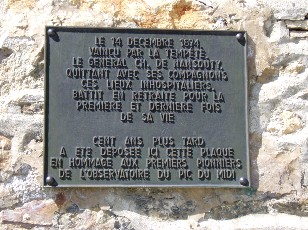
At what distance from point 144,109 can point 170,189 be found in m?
0.47

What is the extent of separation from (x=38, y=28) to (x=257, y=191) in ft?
5.14

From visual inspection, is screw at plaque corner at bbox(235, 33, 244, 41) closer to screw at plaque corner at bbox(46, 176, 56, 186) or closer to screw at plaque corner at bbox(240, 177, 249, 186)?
screw at plaque corner at bbox(240, 177, 249, 186)

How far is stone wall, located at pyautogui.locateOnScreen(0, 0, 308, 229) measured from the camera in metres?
3.65

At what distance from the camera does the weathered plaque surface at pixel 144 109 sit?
3660mm

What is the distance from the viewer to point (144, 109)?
3738 mm

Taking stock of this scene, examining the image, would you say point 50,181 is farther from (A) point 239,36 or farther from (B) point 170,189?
(A) point 239,36

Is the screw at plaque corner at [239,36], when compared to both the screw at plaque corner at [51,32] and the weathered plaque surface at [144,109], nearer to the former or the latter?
the weathered plaque surface at [144,109]

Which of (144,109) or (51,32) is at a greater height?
(51,32)

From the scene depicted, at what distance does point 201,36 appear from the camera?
12.6 feet

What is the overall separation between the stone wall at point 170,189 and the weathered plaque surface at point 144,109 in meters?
0.07

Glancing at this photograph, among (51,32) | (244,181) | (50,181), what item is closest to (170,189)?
(244,181)

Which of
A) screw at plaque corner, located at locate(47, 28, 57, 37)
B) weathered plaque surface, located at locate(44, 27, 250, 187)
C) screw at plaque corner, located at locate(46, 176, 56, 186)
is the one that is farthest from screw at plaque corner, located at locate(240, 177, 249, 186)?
screw at plaque corner, located at locate(47, 28, 57, 37)

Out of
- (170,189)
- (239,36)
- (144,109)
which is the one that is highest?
(239,36)

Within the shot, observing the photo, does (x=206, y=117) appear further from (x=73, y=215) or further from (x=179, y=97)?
(x=73, y=215)
